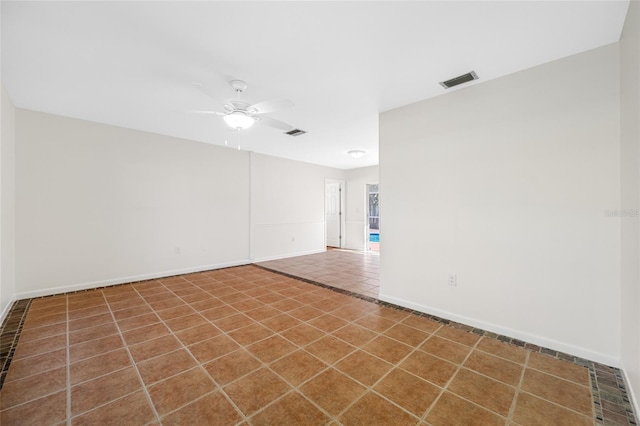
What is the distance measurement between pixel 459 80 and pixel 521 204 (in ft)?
4.50

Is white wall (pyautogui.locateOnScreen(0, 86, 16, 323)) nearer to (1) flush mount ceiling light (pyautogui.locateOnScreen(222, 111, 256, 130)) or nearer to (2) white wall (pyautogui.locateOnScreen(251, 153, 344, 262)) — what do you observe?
(1) flush mount ceiling light (pyautogui.locateOnScreen(222, 111, 256, 130))

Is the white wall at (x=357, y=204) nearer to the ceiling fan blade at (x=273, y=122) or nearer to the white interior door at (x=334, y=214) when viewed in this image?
the white interior door at (x=334, y=214)

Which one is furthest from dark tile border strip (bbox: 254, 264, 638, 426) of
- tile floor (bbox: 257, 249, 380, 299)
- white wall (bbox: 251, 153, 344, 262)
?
white wall (bbox: 251, 153, 344, 262)

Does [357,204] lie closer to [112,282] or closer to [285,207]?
[285,207]

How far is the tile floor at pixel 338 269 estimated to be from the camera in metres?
4.11

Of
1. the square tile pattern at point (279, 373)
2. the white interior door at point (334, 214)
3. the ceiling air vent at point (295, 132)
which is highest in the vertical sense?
the ceiling air vent at point (295, 132)

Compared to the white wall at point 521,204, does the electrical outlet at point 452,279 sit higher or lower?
lower

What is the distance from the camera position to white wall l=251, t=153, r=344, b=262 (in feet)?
19.9

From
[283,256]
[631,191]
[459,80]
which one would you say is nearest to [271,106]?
[459,80]

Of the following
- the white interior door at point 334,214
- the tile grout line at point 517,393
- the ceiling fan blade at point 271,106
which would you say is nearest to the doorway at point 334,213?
the white interior door at point 334,214

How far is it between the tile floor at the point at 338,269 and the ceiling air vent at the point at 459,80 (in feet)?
8.95

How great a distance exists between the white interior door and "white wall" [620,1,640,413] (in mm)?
6650

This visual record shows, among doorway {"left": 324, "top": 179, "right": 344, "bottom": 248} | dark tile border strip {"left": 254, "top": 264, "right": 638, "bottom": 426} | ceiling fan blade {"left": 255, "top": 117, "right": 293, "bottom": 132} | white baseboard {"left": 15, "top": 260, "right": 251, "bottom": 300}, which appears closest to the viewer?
dark tile border strip {"left": 254, "top": 264, "right": 638, "bottom": 426}

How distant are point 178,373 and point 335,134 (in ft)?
12.9
